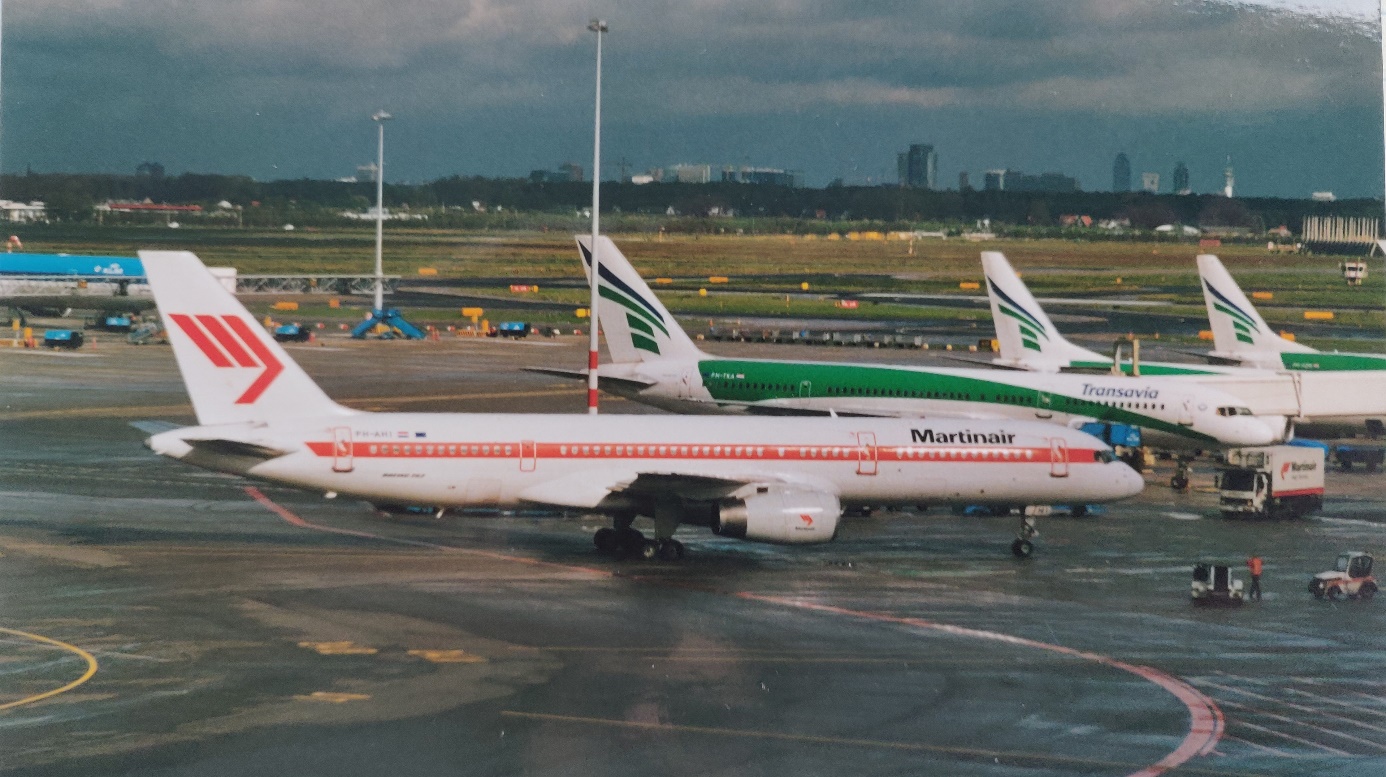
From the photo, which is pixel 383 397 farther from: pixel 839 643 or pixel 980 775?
pixel 980 775

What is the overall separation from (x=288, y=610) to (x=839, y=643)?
41.7 ft

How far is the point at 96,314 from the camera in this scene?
413 feet

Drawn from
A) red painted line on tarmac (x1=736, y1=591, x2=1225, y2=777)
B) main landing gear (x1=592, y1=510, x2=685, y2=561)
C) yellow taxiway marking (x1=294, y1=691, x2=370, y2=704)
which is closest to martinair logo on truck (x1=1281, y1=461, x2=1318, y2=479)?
main landing gear (x1=592, y1=510, x2=685, y2=561)

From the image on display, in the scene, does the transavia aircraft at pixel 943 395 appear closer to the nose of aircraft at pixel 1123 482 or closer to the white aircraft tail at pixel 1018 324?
the white aircraft tail at pixel 1018 324

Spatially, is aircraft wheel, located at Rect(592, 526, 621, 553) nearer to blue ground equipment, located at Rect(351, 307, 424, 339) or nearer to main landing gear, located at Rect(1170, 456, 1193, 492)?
main landing gear, located at Rect(1170, 456, 1193, 492)

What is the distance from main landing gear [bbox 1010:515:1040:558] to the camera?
152ft

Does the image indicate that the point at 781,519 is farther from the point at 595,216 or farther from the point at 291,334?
the point at 291,334

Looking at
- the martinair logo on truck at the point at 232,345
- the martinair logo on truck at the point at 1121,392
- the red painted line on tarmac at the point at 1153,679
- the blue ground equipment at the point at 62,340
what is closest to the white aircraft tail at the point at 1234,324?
the martinair logo on truck at the point at 1121,392

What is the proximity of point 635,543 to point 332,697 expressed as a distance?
56.4 ft

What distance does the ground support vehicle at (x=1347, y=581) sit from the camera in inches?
1617

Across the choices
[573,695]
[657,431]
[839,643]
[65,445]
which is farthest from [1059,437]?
[65,445]

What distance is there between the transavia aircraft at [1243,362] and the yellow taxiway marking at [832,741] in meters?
43.4

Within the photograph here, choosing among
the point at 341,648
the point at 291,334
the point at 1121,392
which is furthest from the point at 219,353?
the point at 291,334

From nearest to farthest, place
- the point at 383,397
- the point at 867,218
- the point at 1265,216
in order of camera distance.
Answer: the point at 383,397 → the point at 1265,216 → the point at 867,218
